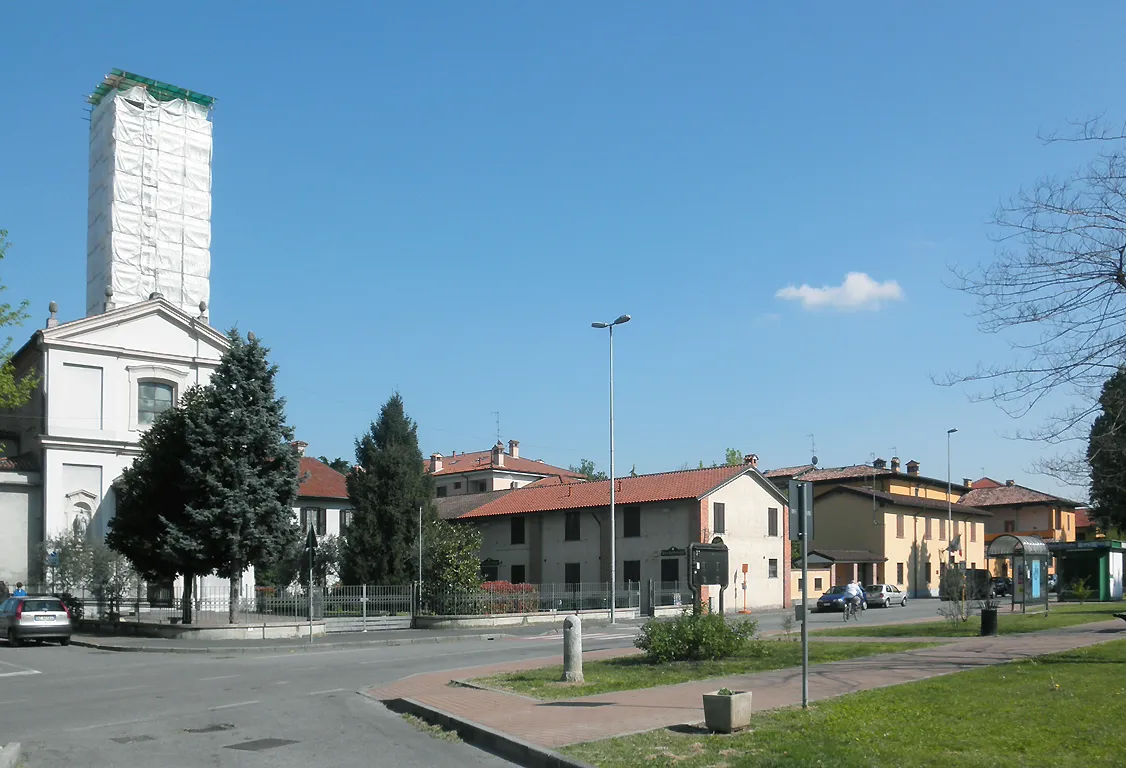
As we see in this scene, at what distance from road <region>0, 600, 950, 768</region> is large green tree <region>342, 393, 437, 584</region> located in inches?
856

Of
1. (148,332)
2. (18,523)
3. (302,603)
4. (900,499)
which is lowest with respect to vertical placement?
(302,603)

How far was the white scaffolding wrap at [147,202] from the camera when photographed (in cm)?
5725

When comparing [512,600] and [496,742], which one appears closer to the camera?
[496,742]

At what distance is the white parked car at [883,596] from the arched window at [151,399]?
127 feet

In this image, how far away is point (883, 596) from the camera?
56938mm

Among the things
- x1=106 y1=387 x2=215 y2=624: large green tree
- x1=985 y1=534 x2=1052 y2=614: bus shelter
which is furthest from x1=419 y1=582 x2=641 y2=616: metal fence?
x1=985 y1=534 x2=1052 y2=614: bus shelter

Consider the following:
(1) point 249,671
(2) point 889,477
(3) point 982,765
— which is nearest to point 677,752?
(3) point 982,765

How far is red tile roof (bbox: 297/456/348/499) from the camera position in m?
55.9

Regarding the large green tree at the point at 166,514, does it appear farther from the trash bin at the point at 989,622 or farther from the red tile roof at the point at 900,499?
the red tile roof at the point at 900,499

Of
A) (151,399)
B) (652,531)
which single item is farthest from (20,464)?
(652,531)

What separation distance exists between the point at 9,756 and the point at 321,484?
49.5 meters

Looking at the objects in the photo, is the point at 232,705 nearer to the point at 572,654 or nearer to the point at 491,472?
the point at 572,654

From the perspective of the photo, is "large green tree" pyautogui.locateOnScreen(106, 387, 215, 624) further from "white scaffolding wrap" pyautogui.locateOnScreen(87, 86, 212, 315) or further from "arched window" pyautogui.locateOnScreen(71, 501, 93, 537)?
"white scaffolding wrap" pyautogui.locateOnScreen(87, 86, 212, 315)

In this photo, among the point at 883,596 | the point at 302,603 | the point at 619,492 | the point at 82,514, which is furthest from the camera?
the point at 883,596
